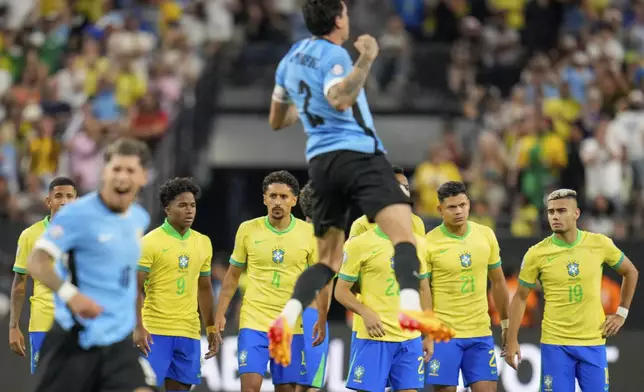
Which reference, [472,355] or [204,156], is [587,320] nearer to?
[472,355]

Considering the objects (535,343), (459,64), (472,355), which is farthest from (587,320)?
(459,64)

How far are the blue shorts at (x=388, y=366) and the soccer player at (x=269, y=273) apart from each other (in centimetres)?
88

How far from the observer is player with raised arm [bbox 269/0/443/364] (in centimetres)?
855

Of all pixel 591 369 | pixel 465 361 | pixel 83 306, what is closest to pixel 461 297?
pixel 465 361

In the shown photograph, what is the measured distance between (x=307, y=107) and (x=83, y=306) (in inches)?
83.3

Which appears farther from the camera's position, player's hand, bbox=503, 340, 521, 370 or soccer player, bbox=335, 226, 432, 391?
player's hand, bbox=503, 340, 521, 370

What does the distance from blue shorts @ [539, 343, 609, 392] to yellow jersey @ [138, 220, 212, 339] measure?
11.2 ft

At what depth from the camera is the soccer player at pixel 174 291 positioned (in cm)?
1195

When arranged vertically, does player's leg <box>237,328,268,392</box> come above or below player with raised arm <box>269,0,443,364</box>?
below

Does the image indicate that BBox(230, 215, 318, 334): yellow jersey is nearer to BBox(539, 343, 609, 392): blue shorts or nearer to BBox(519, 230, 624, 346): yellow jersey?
BBox(519, 230, 624, 346): yellow jersey

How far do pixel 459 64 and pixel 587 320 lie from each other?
10.3 m

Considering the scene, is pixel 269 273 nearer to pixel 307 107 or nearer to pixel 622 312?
pixel 622 312

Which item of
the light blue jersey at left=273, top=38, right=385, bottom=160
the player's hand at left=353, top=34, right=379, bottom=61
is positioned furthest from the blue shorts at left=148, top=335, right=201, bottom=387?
the player's hand at left=353, top=34, right=379, bottom=61

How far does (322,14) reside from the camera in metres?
8.81
